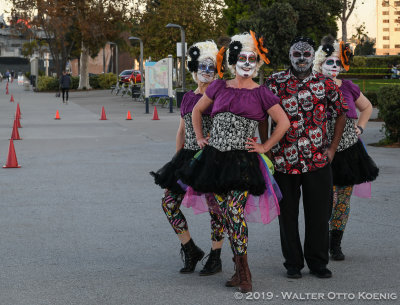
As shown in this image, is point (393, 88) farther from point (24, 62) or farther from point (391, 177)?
point (24, 62)

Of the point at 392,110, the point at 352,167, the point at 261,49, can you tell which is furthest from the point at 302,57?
the point at 392,110

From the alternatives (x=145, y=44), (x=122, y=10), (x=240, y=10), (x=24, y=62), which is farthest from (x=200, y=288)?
(x=24, y=62)

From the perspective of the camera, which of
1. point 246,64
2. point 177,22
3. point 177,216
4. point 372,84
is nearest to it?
point 246,64

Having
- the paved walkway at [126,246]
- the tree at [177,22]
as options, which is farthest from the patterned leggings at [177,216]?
the tree at [177,22]

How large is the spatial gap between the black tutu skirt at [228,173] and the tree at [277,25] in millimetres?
53587

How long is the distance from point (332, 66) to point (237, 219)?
1.90m

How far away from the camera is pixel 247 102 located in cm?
536

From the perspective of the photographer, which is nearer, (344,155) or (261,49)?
(261,49)

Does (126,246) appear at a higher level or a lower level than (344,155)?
lower

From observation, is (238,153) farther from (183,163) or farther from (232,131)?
(183,163)

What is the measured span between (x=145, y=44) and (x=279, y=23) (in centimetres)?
1042

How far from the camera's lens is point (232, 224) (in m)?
5.40

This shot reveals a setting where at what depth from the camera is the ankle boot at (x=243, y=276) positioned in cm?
537

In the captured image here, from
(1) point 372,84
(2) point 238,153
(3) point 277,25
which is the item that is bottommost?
(1) point 372,84
